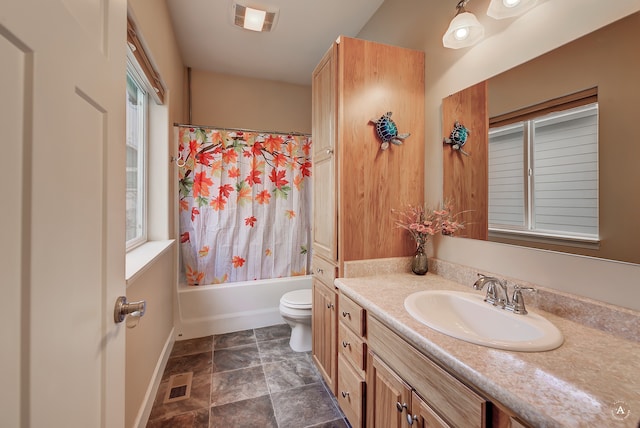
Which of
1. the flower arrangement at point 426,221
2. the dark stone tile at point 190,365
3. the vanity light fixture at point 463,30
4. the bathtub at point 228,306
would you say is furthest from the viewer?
the bathtub at point 228,306

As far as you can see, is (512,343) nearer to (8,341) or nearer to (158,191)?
(8,341)

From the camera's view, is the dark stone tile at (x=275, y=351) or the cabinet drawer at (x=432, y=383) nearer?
the cabinet drawer at (x=432, y=383)

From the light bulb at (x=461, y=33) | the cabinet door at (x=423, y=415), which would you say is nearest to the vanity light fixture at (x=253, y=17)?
the light bulb at (x=461, y=33)

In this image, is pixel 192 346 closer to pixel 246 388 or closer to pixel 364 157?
pixel 246 388

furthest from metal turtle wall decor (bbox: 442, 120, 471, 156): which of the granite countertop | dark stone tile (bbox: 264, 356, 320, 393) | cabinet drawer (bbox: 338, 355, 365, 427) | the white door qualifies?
dark stone tile (bbox: 264, 356, 320, 393)

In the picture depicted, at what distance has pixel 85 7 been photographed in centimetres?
59

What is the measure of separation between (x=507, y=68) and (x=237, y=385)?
7.66 feet

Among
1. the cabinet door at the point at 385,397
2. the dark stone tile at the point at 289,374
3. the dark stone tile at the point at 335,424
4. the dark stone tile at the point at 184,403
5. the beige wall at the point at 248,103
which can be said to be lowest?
the dark stone tile at the point at 335,424

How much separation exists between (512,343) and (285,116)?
124 inches

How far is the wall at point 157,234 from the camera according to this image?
1380mm

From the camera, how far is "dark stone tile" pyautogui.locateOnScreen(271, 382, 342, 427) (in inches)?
61.3

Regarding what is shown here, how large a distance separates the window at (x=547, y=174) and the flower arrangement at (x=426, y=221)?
22 centimetres

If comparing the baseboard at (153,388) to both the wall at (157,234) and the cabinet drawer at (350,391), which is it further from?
the cabinet drawer at (350,391)

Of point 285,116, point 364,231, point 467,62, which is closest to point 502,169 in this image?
point 467,62
